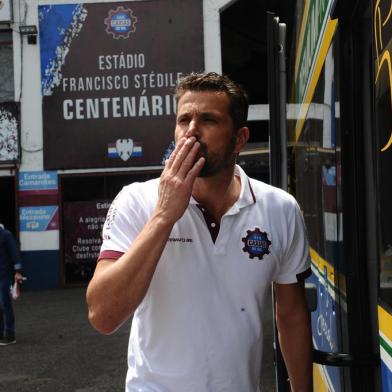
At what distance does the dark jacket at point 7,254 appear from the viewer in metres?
8.62

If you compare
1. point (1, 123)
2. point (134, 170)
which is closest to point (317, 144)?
point (134, 170)

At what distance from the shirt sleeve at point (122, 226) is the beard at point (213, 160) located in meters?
0.25

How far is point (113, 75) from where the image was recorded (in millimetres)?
14812

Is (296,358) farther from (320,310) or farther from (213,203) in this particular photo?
(320,310)

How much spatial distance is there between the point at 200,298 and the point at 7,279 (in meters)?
7.32

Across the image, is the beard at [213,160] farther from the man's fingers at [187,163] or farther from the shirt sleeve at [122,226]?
the shirt sleeve at [122,226]

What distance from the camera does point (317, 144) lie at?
3051 mm

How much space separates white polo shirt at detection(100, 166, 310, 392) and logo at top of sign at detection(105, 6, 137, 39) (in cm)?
1342

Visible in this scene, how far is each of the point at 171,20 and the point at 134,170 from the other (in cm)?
365

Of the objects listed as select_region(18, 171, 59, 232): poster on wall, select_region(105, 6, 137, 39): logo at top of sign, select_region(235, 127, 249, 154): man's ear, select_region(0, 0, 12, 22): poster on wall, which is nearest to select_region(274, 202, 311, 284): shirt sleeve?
select_region(235, 127, 249, 154): man's ear

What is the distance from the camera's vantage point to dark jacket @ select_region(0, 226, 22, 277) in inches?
339

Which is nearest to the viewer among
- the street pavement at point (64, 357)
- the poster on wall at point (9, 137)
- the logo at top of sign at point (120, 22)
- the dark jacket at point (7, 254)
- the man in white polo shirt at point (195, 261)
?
the man in white polo shirt at point (195, 261)

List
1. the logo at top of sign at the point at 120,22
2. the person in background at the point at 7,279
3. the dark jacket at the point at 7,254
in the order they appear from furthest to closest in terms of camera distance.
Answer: the logo at top of sign at the point at 120,22
the dark jacket at the point at 7,254
the person in background at the point at 7,279

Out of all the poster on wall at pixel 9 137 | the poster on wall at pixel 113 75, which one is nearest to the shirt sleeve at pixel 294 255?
the poster on wall at pixel 113 75
